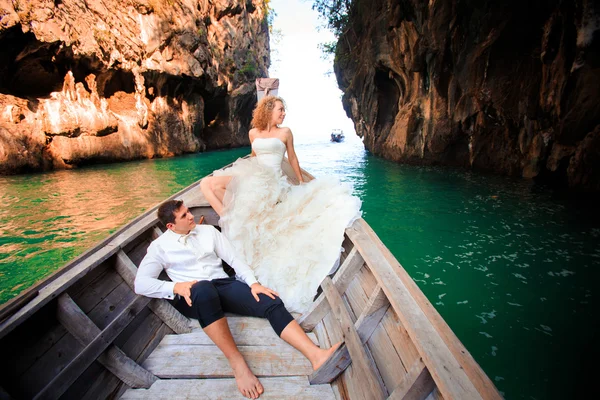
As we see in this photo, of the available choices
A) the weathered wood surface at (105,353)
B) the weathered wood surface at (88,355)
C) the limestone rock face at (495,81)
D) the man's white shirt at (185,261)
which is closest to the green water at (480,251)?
the limestone rock face at (495,81)

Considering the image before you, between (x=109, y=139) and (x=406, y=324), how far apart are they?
19879mm

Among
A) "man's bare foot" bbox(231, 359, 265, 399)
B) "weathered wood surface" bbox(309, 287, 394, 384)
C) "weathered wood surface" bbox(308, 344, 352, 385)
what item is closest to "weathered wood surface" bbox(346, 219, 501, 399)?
"weathered wood surface" bbox(309, 287, 394, 384)

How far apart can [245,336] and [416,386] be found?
117 cm

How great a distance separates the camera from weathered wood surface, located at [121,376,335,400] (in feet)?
4.88

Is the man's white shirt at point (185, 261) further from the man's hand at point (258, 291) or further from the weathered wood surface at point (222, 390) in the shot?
the weathered wood surface at point (222, 390)

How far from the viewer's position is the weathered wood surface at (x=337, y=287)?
2.01 m

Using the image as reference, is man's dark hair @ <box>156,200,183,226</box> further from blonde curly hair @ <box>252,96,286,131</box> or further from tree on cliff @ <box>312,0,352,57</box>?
tree on cliff @ <box>312,0,352,57</box>

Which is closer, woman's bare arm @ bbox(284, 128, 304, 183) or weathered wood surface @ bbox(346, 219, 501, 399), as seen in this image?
weathered wood surface @ bbox(346, 219, 501, 399)

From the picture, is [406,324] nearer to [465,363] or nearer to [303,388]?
[465,363]

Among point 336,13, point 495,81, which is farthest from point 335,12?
point 495,81

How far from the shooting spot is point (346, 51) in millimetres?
18906

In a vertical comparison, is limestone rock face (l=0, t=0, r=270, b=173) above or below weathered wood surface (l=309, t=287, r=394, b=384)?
above

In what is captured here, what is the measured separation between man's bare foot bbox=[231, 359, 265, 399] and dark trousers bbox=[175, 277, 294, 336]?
299 mm

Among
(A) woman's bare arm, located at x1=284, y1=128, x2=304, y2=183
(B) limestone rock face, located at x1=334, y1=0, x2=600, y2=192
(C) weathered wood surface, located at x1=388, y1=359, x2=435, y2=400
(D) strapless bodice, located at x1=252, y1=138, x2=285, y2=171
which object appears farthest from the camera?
(B) limestone rock face, located at x1=334, y1=0, x2=600, y2=192
